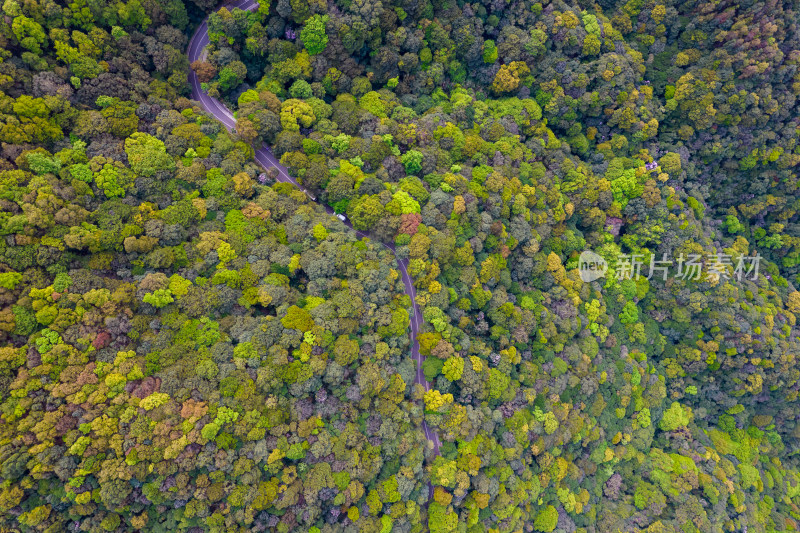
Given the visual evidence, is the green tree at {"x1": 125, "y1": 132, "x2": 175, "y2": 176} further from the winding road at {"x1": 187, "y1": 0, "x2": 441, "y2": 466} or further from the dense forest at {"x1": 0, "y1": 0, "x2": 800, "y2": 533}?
the winding road at {"x1": 187, "y1": 0, "x2": 441, "y2": 466}

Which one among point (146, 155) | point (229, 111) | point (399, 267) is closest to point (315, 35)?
point (229, 111)

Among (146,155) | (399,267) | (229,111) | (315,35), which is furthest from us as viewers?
(229,111)

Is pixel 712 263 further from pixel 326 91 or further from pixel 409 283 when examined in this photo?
pixel 326 91

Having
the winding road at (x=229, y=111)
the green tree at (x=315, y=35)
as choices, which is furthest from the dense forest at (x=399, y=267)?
the winding road at (x=229, y=111)

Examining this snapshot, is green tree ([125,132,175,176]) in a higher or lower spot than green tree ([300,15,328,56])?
lower

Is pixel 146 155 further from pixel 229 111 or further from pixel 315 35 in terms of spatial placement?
pixel 315 35

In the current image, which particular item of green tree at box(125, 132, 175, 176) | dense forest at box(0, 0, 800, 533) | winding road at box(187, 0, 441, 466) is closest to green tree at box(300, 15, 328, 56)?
dense forest at box(0, 0, 800, 533)

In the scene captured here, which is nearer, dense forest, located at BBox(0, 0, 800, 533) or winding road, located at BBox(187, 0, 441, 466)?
dense forest, located at BBox(0, 0, 800, 533)

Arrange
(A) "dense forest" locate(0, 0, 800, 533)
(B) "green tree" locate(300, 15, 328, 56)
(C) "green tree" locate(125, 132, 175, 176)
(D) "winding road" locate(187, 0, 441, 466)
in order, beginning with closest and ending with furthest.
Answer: (A) "dense forest" locate(0, 0, 800, 533) < (C) "green tree" locate(125, 132, 175, 176) < (B) "green tree" locate(300, 15, 328, 56) < (D) "winding road" locate(187, 0, 441, 466)

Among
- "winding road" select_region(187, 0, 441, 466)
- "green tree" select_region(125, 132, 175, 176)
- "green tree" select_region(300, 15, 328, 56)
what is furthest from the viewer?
"winding road" select_region(187, 0, 441, 466)
